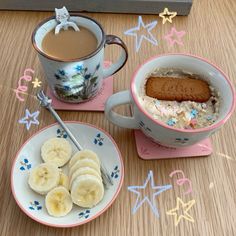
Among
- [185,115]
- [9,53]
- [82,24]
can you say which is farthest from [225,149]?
[9,53]

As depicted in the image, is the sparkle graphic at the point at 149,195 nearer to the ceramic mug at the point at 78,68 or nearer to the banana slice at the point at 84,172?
the banana slice at the point at 84,172

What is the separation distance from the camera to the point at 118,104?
0.50 metres

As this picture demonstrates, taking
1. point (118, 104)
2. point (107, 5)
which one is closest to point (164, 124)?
point (118, 104)

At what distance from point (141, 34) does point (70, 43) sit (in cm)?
24

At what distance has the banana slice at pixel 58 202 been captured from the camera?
1.51 feet

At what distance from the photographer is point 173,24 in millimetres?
760

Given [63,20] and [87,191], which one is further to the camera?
[63,20]

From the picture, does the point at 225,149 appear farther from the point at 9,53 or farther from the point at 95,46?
the point at 9,53

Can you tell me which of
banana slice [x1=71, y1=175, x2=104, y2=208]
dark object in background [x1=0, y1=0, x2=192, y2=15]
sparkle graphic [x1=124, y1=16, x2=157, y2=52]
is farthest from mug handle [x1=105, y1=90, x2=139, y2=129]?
dark object in background [x1=0, y1=0, x2=192, y2=15]

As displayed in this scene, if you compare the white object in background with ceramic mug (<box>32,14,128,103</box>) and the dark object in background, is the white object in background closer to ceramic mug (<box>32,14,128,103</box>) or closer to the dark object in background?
ceramic mug (<box>32,14,128,103</box>)

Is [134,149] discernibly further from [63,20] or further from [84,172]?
[63,20]

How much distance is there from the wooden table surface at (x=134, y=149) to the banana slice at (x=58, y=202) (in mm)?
30

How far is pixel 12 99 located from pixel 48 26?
153 mm

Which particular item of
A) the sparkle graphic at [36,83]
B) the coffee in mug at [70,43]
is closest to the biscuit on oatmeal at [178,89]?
the coffee in mug at [70,43]
